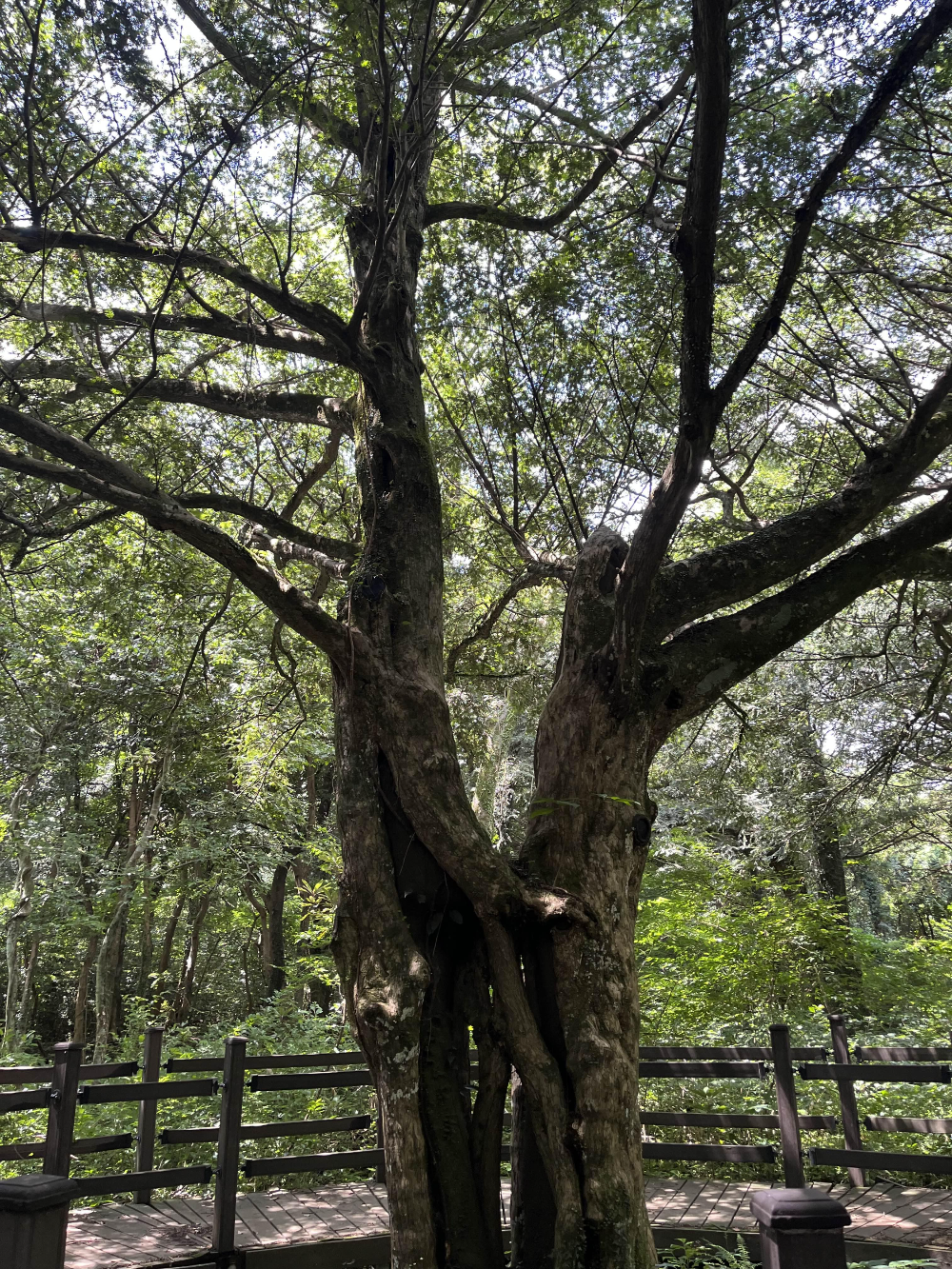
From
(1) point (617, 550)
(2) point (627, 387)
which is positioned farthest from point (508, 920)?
(2) point (627, 387)

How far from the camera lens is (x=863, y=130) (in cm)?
323

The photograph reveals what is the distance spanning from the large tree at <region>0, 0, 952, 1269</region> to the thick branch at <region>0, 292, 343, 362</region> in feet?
0.11

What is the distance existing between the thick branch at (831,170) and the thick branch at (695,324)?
0.15 metres

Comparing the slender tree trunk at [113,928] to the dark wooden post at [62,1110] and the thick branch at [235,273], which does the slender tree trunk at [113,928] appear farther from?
the thick branch at [235,273]

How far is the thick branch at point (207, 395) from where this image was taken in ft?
19.1

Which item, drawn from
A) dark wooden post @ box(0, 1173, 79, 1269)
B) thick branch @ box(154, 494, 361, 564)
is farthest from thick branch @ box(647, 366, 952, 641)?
dark wooden post @ box(0, 1173, 79, 1269)

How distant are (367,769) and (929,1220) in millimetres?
4664

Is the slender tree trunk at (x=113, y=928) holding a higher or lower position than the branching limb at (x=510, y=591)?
A: lower

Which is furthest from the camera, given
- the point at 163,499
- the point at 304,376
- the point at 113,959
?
the point at 113,959

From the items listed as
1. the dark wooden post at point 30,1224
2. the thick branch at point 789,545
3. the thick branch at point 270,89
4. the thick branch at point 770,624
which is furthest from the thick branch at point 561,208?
the dark wooden post at point 30,1224

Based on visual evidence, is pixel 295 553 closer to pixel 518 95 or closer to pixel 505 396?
pixel 505 396

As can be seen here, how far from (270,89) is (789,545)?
3888 mm

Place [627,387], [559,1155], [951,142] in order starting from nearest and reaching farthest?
[559,1155] → [951,142] → [627,387]

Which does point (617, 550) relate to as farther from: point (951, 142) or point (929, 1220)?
point (929, 1220)
